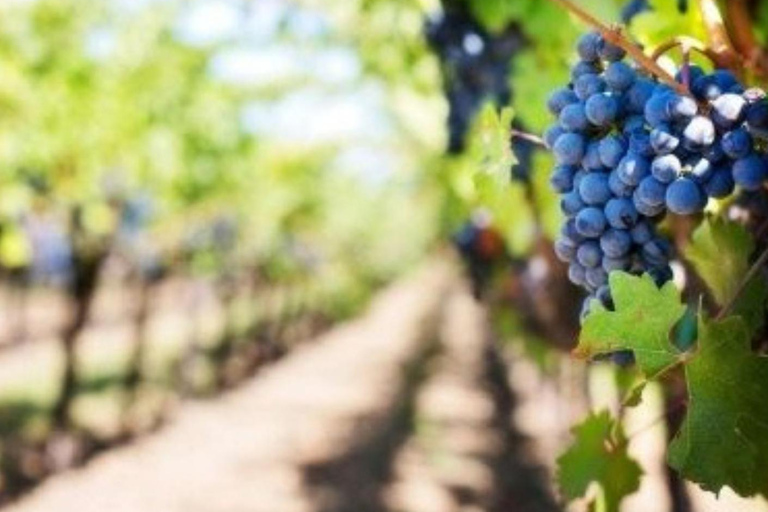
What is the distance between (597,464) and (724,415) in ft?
1.80

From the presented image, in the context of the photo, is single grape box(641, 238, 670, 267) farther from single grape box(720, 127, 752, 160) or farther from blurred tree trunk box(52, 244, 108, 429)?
blurred tree trunk box(52, 244, 108, 429)

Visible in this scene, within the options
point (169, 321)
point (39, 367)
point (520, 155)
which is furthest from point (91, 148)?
point (169, 321)

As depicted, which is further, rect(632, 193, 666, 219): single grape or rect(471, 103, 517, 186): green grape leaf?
rect(471, 103, 517, 186): green grape leaf

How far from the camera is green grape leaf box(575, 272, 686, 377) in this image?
1235 millimetres

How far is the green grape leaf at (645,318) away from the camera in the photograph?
1.24 metres

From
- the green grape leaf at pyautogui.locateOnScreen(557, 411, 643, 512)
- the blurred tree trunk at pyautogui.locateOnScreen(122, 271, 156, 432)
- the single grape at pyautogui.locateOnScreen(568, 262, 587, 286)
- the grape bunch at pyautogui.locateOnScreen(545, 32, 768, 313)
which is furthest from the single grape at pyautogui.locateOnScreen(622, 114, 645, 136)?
the blurred tree trunk at pyautogui.locateOnScreen(122, 271, 156, 432)

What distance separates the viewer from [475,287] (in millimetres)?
3982

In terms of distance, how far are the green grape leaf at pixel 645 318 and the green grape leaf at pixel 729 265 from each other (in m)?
0.19

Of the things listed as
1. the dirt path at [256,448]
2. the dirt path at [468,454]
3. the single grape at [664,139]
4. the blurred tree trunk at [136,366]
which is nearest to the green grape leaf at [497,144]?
the single grape at [664,139]

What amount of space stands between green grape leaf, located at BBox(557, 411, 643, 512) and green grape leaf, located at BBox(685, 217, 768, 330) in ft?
1.35

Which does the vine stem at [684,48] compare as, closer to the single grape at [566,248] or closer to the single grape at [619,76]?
the single grape at [619,76]

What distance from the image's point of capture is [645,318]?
124cm

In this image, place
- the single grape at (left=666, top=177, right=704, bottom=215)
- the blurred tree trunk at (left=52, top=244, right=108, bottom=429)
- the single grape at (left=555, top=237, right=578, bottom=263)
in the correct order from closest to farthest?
the single grape at (left=666, top=177, right=704, bottom=215) < the single grape at (left=555, top=237, right=578, bottom=263) < the blurred tree trunk at (left=52, top=244, right=108, bottom=429)

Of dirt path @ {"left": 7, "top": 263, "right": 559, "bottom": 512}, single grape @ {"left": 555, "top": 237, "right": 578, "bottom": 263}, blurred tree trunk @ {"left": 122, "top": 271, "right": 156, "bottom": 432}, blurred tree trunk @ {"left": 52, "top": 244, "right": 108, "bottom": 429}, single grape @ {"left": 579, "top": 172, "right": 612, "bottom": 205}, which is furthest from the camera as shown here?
blurred tree trunk @ {"left": 122, "top": 271, "right": 156, "bottom": 432}
